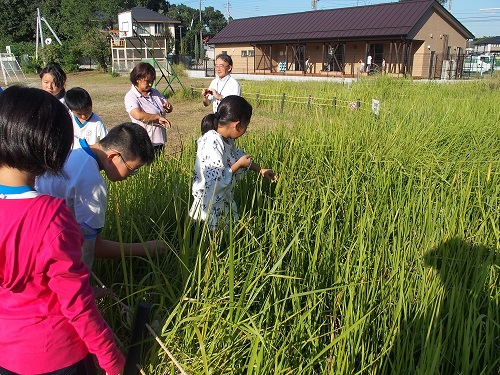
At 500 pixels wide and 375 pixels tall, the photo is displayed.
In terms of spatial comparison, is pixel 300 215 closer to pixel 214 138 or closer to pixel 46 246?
pixel 214 138

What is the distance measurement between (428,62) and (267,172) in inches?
866

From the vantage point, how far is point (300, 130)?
139 inches

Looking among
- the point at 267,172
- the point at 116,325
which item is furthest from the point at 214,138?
the point at 116,325

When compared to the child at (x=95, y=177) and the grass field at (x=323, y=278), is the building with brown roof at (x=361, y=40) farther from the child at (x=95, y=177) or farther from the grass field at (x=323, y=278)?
the child at (x=95, y=177)

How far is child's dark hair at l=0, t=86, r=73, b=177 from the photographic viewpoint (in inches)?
36.5

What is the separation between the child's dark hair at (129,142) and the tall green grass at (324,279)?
0.27 m

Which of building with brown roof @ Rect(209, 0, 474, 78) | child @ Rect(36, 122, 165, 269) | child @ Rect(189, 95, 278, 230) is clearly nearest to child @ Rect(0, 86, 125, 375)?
child @ Rect(36, 122, 165, 269)

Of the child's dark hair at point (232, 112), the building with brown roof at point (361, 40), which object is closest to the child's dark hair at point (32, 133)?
the child's dark hair at point (232, 112)

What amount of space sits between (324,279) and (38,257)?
3.16 ft

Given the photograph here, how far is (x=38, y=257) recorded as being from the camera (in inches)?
35.7

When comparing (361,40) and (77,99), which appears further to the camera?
(361,40)

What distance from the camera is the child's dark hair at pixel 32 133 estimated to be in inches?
36.5

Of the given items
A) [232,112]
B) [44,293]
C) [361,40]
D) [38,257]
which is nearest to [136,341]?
[44,293]

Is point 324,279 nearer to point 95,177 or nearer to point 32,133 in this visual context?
point 95,177
